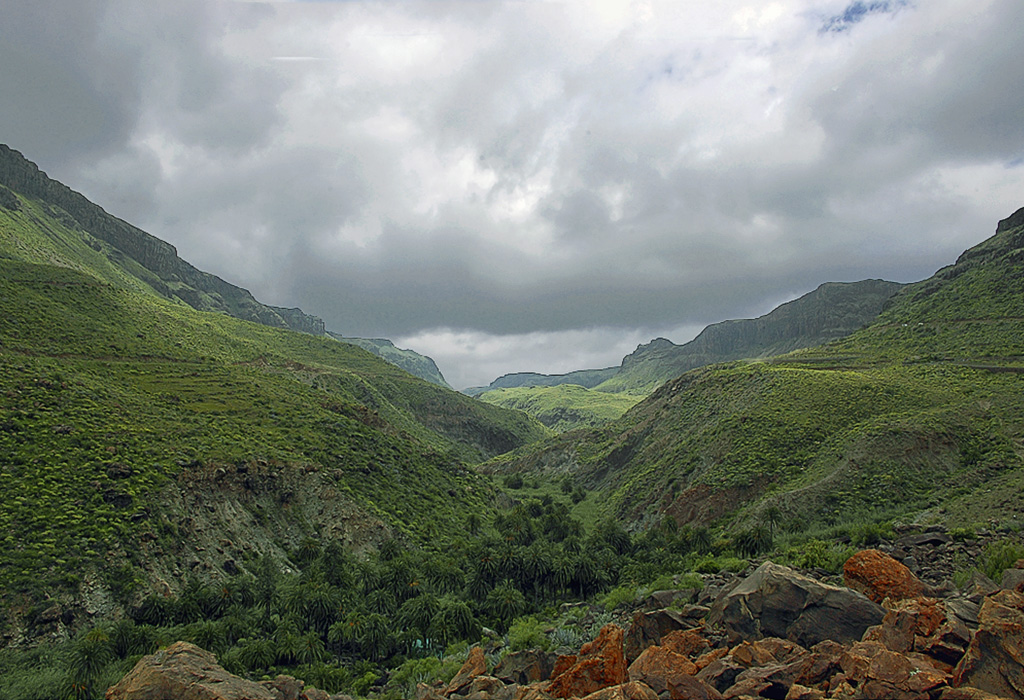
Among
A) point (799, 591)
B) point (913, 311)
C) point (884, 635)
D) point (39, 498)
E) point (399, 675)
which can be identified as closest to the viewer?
→ point (884, 635)

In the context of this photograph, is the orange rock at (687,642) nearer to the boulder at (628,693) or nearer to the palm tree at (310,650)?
the boulder at (628,693)

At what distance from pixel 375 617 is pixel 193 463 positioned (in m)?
30.4

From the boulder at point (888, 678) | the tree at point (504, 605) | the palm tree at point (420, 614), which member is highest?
the boulder at point (888, 678)

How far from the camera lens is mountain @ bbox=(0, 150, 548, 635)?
148ft

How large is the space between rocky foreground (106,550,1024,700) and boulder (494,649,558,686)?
63mm

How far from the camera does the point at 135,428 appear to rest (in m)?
61.3

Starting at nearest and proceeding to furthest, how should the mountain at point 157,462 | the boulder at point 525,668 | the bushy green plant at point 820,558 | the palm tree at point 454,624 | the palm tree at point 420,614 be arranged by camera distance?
the boulder at point 525,668
the bushy green plant at point 820,558
the palm tree at point 454,624
the mountain at point 157,462
the palm tree at point 420,614

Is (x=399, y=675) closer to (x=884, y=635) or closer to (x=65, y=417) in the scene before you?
(x=884, y=635)

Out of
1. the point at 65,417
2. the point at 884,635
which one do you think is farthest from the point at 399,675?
the point at 65,417

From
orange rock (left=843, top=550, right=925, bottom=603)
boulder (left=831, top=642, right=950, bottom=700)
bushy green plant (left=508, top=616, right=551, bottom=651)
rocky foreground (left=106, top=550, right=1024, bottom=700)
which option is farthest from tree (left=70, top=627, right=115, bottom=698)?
orange rock (left=843, top=550, right=925, bottom=603)

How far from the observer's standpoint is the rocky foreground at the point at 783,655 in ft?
43.3

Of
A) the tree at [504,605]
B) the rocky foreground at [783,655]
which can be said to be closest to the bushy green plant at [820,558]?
the rocky foreground at [783,655]

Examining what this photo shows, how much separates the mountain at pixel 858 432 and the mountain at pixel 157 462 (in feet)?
113

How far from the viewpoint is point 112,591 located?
1731 inches
